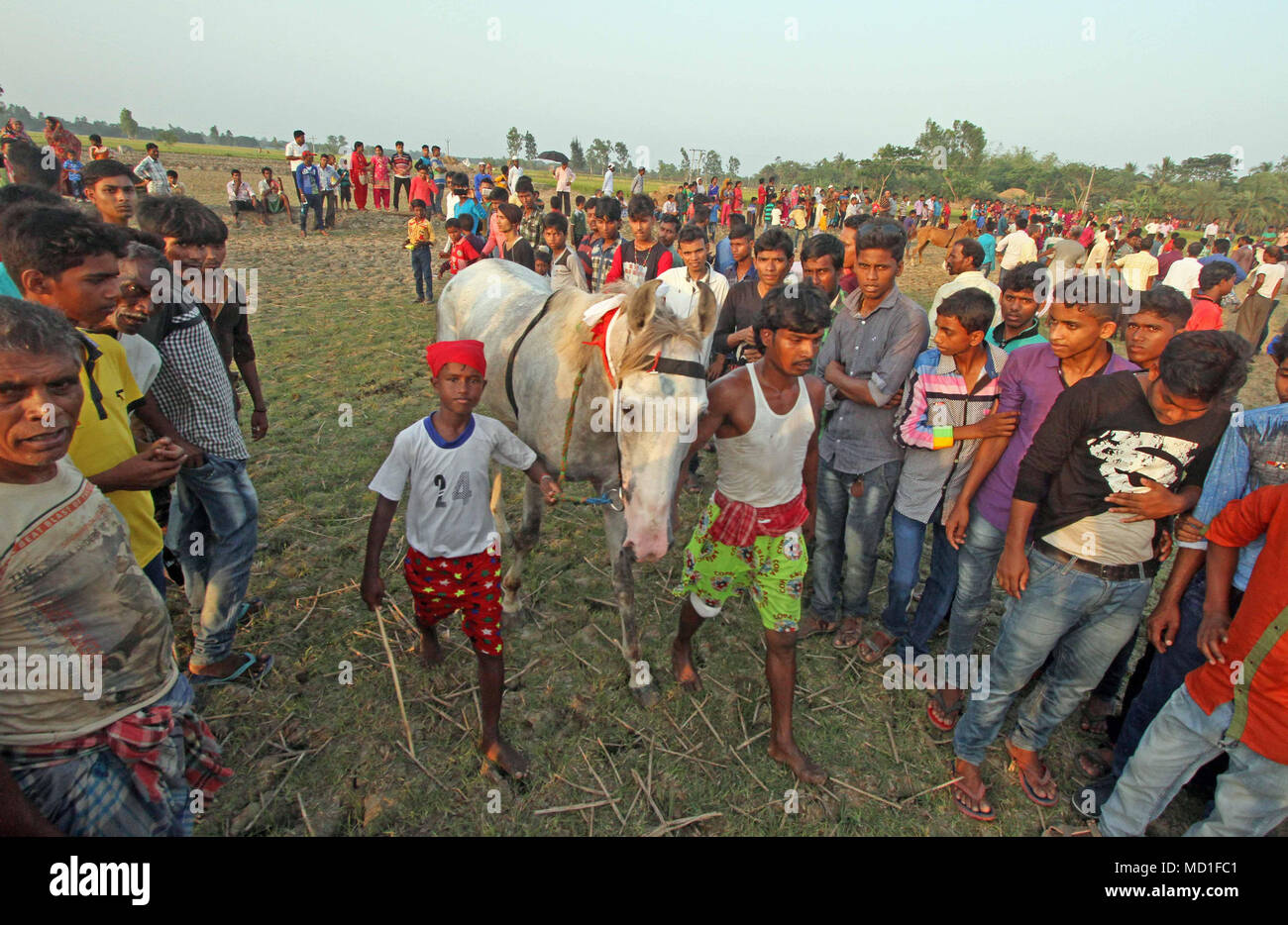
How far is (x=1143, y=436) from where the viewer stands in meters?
2.81

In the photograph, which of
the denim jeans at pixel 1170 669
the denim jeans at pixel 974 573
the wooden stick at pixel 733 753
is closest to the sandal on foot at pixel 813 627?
the denim jeans at pixel 974 573

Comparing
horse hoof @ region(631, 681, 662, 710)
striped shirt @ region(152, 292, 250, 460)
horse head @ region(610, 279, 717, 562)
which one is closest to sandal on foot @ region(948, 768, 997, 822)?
horse hoof @ region(631, 681, 662, 710)

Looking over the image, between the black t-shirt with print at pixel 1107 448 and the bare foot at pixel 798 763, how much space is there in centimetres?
185

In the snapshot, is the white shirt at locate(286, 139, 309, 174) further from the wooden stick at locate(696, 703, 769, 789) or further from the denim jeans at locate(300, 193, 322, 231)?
the wooden stick at locate(696, 703, 769, 789)

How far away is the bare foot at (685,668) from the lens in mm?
4020

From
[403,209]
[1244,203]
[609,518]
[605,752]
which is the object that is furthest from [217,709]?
[1244,203]

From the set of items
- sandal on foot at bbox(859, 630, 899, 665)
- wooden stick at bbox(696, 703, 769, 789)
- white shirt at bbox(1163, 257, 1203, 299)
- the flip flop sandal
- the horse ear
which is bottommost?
wooden stick at bbox(696, 703, 769, 789)

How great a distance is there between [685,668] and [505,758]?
128 centimetres

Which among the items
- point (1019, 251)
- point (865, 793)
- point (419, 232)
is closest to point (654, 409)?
point (865, 793)

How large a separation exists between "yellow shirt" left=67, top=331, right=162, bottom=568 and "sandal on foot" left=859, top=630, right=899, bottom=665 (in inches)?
170

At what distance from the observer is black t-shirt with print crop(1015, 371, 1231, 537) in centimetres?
279

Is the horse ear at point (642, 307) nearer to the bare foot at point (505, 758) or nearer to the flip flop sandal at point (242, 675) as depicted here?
the bare foot at point (505, 758)

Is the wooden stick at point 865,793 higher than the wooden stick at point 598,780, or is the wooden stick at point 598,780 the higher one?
the wooden stick at point 598,780
